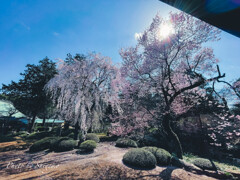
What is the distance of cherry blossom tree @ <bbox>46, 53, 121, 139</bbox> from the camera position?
24.2 ft

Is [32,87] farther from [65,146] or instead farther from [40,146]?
[65,146]

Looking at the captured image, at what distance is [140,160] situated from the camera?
5.29 metres

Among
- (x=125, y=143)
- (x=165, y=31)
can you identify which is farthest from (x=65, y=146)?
(x=165, y=31)

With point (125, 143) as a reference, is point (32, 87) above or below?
above

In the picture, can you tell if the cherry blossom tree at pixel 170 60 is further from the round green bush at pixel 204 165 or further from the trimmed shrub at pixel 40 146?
the trimmed shrub at pixel 40 146

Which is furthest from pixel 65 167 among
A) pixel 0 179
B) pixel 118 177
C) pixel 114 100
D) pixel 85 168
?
pixel 114 100

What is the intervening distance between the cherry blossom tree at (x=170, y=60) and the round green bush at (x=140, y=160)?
6.21ft

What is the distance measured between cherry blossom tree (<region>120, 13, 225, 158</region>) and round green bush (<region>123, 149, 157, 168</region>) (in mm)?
1892

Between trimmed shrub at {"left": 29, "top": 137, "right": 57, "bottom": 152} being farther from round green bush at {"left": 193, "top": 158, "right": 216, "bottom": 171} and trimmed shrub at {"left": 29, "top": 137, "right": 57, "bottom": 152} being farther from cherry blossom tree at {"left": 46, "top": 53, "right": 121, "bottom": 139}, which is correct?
round green bush at {"left": 193, "top": 158, "right": 216, "bottom": 171}

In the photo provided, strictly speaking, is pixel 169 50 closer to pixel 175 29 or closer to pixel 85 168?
pixel 175 29

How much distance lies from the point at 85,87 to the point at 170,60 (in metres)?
6.30

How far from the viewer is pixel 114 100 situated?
8.48 m

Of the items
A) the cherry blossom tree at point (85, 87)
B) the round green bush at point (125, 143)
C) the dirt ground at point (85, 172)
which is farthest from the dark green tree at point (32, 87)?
the round green bush at point (125, 143)

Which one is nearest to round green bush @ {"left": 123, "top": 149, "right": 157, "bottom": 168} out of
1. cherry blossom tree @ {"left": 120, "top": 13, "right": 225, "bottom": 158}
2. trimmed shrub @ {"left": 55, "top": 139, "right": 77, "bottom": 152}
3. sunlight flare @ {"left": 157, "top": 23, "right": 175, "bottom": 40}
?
cherry blossom tree @ {"left": 120, "top": 13, "right": 225, "bottom": 158}
